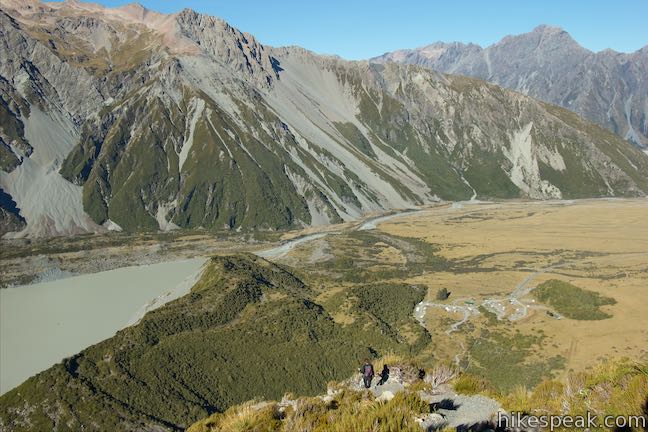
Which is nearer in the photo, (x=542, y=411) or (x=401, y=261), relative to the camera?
(x=542, y=411)

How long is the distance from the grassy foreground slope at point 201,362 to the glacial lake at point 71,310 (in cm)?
1659

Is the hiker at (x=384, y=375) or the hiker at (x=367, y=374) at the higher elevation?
the hiker at (x=367, y=374)

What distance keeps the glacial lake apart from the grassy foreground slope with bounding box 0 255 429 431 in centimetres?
1659

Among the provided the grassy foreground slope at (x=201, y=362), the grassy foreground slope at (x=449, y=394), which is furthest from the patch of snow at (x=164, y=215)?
the grassy foreground slope at (x=449, y=394)

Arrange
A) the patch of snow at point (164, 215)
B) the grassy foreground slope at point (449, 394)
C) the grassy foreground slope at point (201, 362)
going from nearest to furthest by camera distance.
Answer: the grassy foreground slope at point (449, 394)
the grassy foreground slope at point (201, 362)
the patch of snow at point (164, 215)

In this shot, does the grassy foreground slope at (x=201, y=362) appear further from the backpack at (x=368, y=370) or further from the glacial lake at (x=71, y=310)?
the backpack at (x=368, y=370)

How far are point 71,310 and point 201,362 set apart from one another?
53.0 meters

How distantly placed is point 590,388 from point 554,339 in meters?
58.2

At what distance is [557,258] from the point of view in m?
132

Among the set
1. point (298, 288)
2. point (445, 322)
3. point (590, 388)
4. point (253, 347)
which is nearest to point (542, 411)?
point (590, 388)

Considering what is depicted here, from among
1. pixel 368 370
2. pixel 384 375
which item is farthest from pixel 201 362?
pixel 368 370

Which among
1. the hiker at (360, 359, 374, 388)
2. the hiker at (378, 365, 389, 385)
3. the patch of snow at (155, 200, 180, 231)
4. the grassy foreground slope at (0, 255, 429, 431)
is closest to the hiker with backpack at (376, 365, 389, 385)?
the hiker at (378, 365, 389, 385)

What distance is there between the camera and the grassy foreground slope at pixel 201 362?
49656 millimetres

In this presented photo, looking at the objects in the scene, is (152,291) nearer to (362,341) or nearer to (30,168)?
(362,341)
